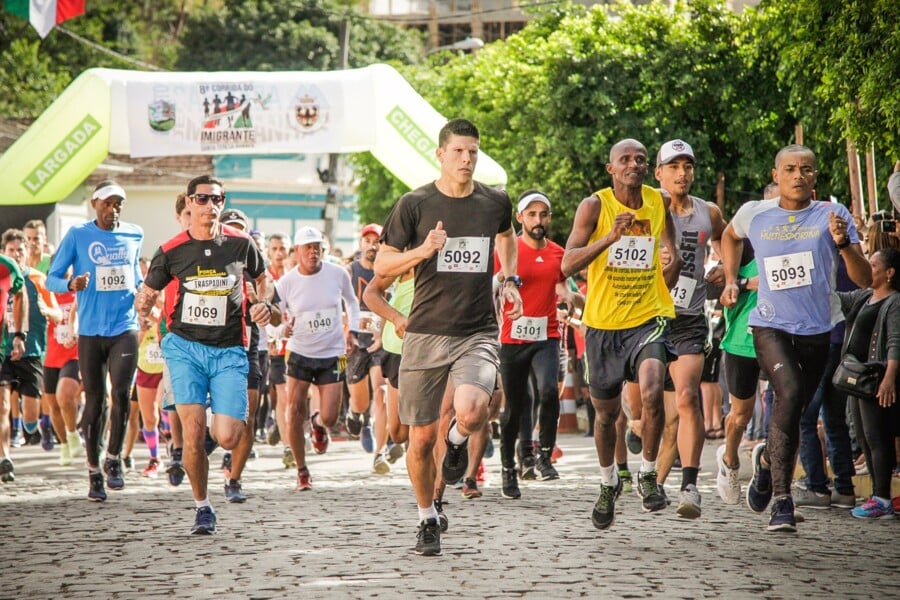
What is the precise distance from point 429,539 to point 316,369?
5284mm

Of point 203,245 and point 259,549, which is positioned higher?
point 203,245

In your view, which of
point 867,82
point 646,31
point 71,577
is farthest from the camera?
point 646,31

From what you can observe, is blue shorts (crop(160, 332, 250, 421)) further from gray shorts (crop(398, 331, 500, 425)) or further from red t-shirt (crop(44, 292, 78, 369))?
red t-shirt (crop(44, 292, 78, 369))

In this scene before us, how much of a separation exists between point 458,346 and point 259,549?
64.9 inches

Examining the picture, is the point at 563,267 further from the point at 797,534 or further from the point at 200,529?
the point at 200,529

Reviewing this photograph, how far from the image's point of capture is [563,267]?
352 inches

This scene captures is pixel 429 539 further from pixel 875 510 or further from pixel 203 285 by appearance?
pixel 875 510

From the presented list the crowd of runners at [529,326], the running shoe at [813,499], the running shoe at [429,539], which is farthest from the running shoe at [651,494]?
the running shoe at [813,499]

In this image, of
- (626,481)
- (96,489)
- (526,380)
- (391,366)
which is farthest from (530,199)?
(96,489)

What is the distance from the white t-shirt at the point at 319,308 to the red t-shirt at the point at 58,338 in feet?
9.27

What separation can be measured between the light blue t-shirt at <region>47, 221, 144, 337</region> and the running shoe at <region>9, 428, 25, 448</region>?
23.2 feet

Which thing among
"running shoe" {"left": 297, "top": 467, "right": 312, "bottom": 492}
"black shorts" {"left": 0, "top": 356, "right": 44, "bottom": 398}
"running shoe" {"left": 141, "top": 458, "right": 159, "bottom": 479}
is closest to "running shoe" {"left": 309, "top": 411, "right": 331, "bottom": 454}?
"running shoe" {"left": 141, "top": 458, "right": 159, "bottom": 479}

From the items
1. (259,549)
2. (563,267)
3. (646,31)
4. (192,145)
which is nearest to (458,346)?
(563,267)

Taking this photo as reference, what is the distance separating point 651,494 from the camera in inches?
349
